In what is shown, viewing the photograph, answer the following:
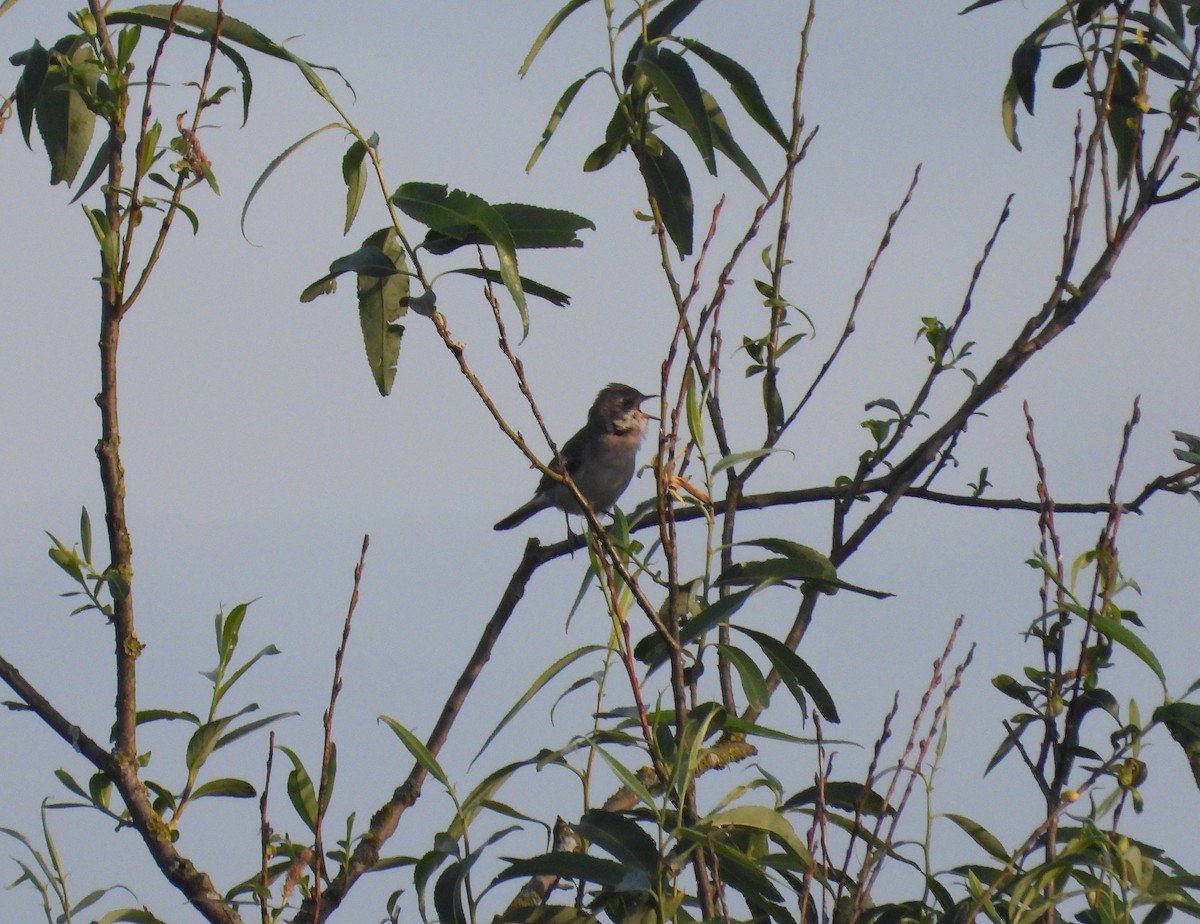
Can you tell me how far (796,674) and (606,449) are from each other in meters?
7.25

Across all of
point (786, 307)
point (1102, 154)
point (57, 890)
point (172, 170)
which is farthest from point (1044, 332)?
point (57, 890)

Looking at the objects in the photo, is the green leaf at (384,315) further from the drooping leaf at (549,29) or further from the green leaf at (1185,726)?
the green leaf at (1185,726)

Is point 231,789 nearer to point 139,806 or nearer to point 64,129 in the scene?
point 139,806

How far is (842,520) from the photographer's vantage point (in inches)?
141

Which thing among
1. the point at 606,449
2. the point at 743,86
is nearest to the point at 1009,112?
the point at 743,86

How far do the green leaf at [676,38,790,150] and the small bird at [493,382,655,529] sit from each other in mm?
6370

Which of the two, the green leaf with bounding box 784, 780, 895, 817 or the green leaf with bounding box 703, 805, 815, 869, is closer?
the green leaf with bounding box 703, 805, 815, 869

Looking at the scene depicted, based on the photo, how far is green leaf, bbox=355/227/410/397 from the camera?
272 centimetres

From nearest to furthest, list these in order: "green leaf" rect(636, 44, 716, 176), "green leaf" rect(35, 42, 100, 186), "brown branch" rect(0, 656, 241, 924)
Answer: "brown branch" rect(0, 656, 241, 924) → "green leaf" rect(636, 44, 716, 176) → "green leaf" rect(35, 42, 100, 186)

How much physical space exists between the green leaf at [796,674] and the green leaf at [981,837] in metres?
0.33

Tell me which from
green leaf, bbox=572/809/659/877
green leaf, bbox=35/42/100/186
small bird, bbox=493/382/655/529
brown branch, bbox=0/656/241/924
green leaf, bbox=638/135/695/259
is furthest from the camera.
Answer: small bird, bbox=493/382/655/529

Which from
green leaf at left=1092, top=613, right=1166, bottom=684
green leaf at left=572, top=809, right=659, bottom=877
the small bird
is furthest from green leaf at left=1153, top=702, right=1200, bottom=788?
the small bird

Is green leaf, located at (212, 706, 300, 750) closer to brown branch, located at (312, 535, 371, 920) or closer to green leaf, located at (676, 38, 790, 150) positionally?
brown branch, located at (312, 535, 371, 920)

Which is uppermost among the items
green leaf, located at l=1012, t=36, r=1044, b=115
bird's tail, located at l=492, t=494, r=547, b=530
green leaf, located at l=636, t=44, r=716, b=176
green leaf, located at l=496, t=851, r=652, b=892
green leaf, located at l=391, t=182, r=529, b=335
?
bird's tail, located at l=492, t=494, r=547, b=530
